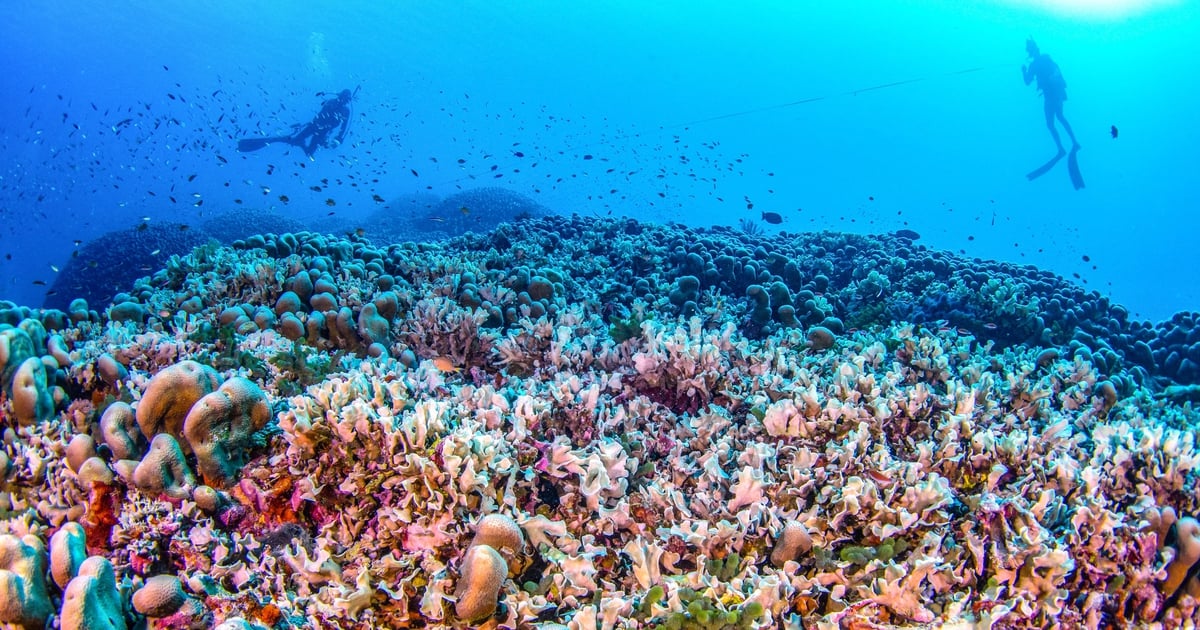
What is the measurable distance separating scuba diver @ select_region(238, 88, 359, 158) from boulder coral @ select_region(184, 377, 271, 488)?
23.9 m

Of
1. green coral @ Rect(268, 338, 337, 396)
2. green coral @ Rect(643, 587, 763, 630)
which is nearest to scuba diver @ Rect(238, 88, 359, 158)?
green coral @ Rect(268, 338, 337, 396)

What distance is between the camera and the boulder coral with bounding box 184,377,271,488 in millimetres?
2836

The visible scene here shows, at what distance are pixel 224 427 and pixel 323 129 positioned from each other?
26.0 m

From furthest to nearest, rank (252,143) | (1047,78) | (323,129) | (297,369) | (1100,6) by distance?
1. (1100,6)
2. (1047,78)
3. (323,129)
4. (252,143)
5. (297,369)

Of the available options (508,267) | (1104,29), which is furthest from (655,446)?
(1104,29)

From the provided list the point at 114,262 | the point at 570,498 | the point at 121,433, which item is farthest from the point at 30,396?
the point at 114,262

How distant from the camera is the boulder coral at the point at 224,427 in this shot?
2.84 metres

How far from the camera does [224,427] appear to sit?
2912 mm

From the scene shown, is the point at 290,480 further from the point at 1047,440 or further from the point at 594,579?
the point at 1047,440

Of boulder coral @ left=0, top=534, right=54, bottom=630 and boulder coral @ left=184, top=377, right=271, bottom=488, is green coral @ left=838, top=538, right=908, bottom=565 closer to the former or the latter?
boulder coral @ left=184, top=377, right=271, bottom=488

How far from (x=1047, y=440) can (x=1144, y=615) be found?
107 cm

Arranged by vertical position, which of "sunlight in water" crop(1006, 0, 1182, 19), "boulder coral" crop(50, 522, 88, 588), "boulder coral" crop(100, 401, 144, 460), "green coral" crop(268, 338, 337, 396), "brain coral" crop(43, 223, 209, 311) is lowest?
"boulder coral" crop(50, 522, 88, 588)

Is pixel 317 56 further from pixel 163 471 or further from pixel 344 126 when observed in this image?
pixel 163 471

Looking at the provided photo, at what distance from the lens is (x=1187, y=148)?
124938 mm
